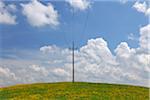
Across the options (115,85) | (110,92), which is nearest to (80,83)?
(115,85)

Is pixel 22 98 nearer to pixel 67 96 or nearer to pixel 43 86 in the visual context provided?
pixel 67 96

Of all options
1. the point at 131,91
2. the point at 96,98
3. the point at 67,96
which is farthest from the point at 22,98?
the point at 131,91

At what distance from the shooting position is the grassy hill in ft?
144

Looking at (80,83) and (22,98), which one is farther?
(80,83)

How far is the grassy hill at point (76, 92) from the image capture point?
1734 inches

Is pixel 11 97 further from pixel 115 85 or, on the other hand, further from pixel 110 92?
pixel 115 85

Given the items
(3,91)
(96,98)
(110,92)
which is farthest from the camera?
(3,91)

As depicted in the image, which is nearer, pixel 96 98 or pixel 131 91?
pixel 96 98

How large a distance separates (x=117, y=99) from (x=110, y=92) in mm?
4712

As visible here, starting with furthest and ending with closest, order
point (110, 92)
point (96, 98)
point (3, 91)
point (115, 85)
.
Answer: point (115, 85)
point (3, 91)
point (110, 92)
point (96, 98)

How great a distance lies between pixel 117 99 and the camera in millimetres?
43375

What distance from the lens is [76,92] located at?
4669 cm

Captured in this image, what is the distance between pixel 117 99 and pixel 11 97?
43.2 ft

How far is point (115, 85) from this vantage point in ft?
181
